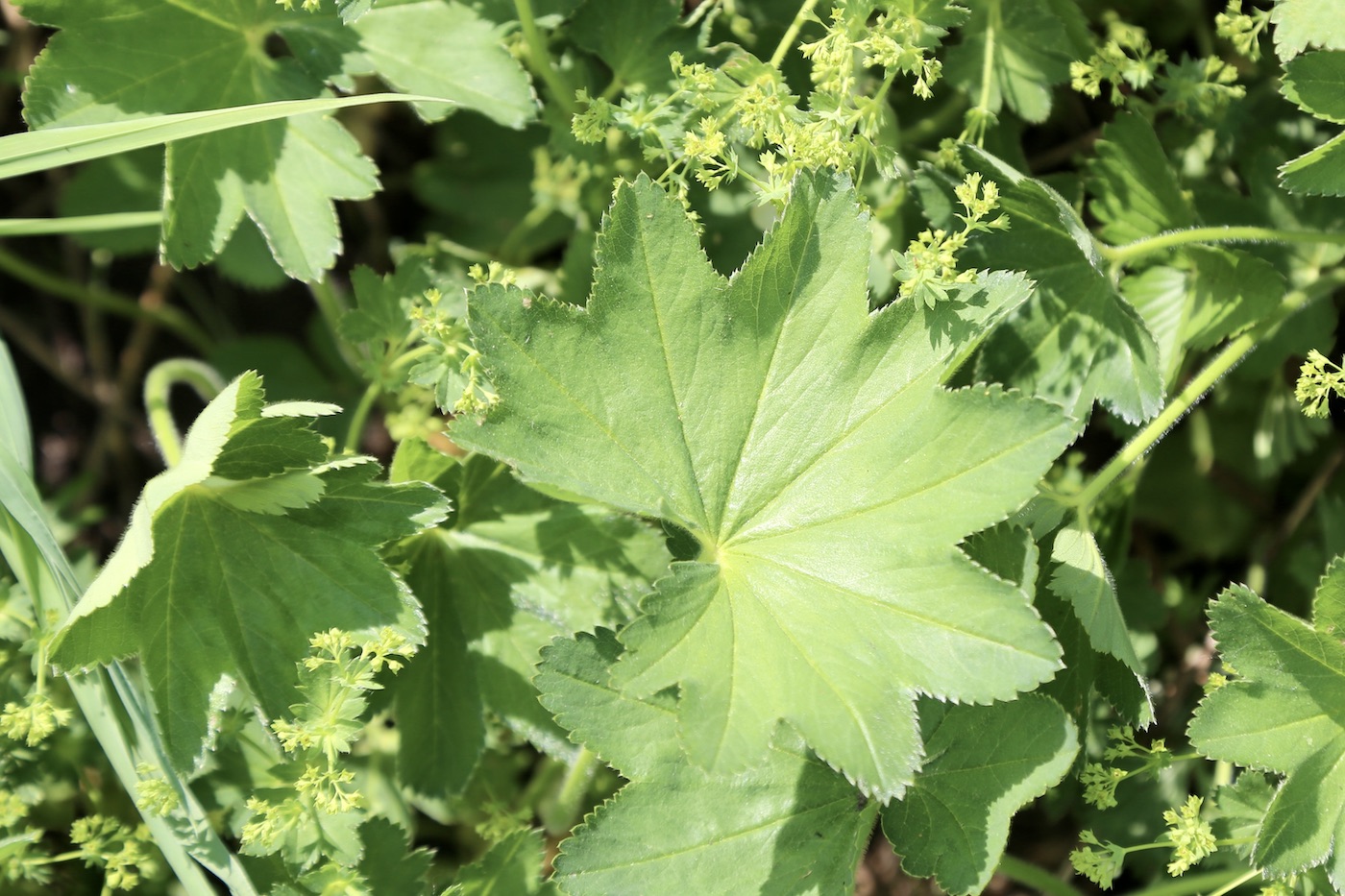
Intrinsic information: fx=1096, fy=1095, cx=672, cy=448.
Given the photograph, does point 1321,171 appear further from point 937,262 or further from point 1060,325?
point 937,262

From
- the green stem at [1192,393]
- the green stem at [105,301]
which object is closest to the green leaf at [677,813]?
the green stem at [1192,393]

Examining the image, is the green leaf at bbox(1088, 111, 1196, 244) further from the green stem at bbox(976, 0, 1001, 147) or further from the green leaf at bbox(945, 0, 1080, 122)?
the green stem at bbox(976, 0, 1001, 147)

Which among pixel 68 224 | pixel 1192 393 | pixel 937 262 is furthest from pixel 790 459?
pixel 68 224

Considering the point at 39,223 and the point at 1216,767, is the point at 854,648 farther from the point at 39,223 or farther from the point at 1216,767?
the point at 39,223

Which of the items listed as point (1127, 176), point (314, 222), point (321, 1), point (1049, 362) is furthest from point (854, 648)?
point (321, 1)

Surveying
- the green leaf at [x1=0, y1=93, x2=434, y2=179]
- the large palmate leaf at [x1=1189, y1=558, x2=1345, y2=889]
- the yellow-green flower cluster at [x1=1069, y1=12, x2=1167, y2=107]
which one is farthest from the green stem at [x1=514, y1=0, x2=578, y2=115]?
the large palmate leaf at [x1=1189, y1=558, x2=1345, y2=889]
